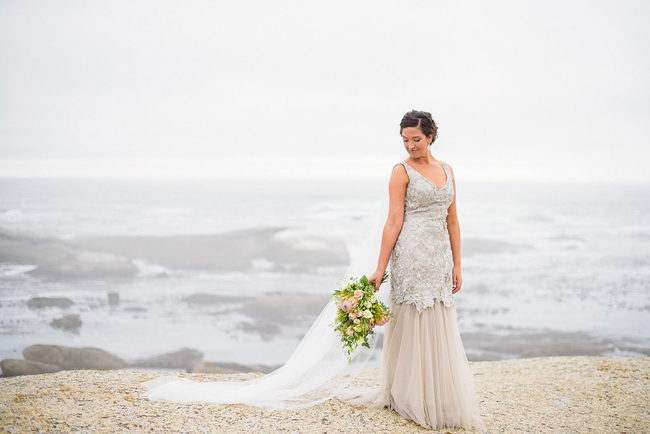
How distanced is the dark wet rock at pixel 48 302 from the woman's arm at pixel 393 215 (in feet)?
41.3

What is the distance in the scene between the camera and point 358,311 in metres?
3.50

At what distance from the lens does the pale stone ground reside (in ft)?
11.4

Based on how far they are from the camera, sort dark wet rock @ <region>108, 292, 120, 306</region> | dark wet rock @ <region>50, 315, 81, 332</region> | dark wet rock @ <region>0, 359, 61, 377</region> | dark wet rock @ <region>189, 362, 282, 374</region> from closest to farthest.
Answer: dark wet rock @ <region>0, 359, 61, 377</region> → dark wet rock @ <region>189, 362, 282, 374</region> → dark wet rock @ <region>50, 315, 81, 332</region> → dark wet rock @ <region>108, 292, 120, 306</region>

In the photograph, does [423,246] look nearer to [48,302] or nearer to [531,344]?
[531,344]

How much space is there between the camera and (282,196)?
3203 cm

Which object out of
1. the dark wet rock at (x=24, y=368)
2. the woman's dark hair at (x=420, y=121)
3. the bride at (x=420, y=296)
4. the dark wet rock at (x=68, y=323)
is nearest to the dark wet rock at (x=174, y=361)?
the dark wet rock at (x=24, y=368)

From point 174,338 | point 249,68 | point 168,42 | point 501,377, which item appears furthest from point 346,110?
point 501,377

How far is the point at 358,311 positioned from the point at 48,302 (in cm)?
1309

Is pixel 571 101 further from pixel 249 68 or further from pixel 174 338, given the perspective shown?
pixel 174 338

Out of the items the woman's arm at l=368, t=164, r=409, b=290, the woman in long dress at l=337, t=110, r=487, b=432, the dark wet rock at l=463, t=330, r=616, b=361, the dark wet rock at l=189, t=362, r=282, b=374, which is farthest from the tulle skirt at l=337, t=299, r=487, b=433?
the dark wet rock at l=463, t=330, r=616, b=361

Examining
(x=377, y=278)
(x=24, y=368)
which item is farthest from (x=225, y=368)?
(x=377, y=278)

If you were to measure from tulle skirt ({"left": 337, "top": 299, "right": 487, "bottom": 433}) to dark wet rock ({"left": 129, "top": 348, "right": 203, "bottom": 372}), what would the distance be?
6.49 metres

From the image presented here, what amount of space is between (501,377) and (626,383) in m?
1.32

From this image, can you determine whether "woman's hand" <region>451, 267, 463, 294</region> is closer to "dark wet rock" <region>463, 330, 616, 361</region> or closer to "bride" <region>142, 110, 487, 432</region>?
"bride" <region>142, 110, 487, 432</region>
